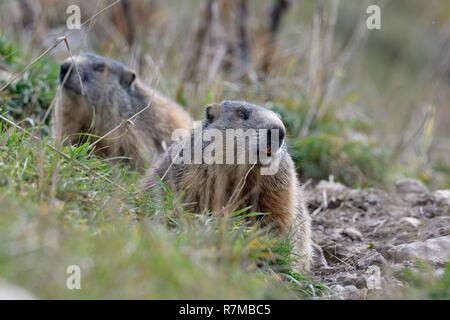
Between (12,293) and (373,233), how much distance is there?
3.46 meters

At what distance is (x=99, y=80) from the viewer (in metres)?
6.94

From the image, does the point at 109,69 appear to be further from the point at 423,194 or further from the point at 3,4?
the point at 3,4

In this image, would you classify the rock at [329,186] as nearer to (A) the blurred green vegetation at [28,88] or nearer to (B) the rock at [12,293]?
(A) the blurred green vegetation at [28,88]

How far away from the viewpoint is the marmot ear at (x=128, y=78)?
7.09m

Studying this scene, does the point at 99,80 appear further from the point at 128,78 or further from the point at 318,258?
the point at 318,258

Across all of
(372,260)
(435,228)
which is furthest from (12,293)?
(435,228)

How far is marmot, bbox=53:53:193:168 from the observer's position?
21.9 ft

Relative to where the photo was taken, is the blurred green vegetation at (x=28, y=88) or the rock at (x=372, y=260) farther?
the blurred green vegetation at (x=28, y=88)

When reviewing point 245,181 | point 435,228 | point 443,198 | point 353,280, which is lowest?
point 443,198

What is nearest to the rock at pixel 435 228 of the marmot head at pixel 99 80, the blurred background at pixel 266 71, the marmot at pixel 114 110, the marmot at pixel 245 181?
the marmot at pixel 245 181

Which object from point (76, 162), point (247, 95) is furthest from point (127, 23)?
point (76, 162)

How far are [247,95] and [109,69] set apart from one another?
2113 mm

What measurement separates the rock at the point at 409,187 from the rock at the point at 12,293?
15.4 ft

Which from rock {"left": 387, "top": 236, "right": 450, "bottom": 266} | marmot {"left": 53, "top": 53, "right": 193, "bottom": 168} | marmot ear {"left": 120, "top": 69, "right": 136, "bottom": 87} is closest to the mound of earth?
rock {"left": 387, "top": 236, "right": 450, "bottom": 266}
